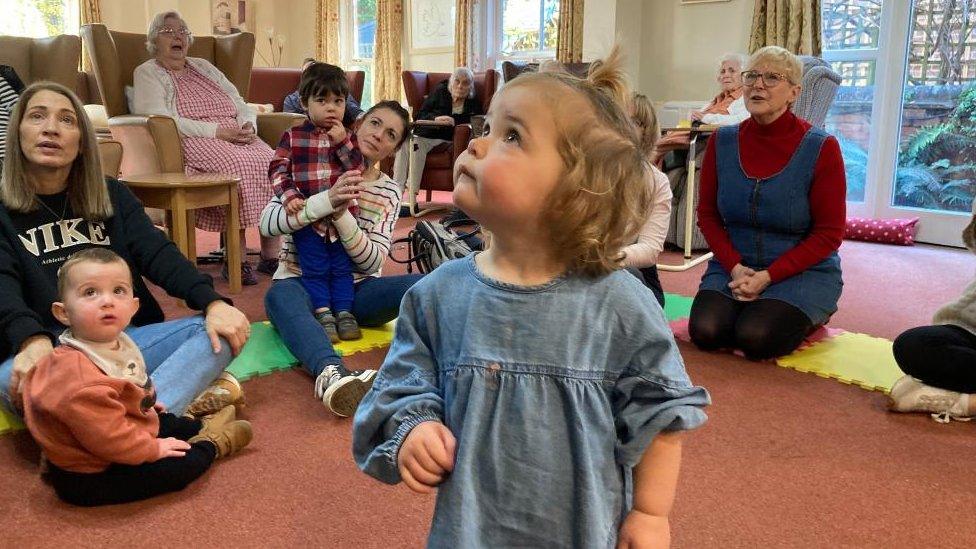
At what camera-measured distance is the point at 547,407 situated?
0.81 m

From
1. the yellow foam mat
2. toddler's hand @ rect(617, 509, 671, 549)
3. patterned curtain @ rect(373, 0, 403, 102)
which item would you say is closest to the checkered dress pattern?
the yellow foam mat

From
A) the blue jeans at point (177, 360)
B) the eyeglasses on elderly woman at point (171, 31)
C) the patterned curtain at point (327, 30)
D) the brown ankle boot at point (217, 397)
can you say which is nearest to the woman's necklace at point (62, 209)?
the blue jeans at point (177, 360)

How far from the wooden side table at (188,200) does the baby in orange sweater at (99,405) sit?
1.49m

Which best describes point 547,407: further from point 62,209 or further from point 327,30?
point 327,30

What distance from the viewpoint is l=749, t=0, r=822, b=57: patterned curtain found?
5.27 metres

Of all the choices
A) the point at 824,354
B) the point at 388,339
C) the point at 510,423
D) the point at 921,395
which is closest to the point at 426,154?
the point at 388,339

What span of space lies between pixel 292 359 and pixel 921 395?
1.76 metres

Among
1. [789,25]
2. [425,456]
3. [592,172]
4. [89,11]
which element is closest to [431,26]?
[89,11]

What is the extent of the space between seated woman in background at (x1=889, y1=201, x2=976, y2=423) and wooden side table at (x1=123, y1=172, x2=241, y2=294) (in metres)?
2.43

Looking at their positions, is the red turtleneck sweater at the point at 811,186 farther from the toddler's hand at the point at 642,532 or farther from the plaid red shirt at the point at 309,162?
the toddler's hand at the point at 642,532

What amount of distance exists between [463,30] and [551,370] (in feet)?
25.4

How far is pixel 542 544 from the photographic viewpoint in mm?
825

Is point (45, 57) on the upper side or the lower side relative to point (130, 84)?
upper

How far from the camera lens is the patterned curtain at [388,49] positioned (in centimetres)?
898
